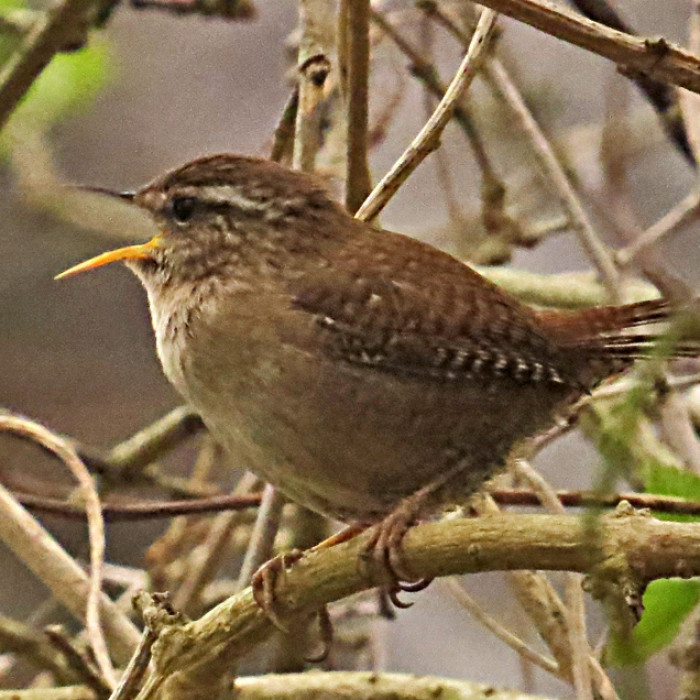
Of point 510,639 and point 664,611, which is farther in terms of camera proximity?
point 510,639

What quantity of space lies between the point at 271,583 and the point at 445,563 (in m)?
0.27

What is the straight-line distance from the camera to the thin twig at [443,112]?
1871 millimetres

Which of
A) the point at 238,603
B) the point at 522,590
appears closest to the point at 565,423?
the point at 522,590

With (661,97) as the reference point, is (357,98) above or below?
below

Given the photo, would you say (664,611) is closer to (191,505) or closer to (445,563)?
(445,563)

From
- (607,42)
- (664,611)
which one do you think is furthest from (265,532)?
(607,42)

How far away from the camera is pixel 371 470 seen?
177cm

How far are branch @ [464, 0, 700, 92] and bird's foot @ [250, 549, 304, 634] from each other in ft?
2.40

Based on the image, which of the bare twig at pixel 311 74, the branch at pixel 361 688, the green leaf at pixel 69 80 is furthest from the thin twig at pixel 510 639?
the green leaf at pixel 69 80

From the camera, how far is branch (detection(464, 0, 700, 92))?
1336 mm

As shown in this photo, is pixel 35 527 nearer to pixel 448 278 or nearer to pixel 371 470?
pixel 371 470

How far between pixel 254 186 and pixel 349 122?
0.66ft

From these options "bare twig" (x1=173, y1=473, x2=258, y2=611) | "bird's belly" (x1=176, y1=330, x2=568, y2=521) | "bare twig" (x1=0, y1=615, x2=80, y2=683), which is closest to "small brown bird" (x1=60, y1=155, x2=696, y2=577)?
"bird's belly" (x1=176, y1=330, x2=568, y2=521)

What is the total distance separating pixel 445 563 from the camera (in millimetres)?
1360
